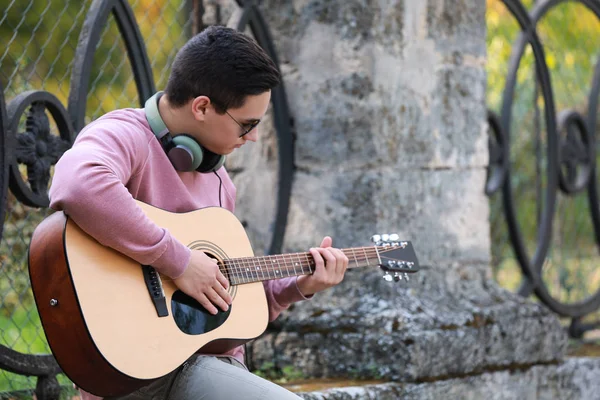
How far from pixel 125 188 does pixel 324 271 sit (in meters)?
0.69

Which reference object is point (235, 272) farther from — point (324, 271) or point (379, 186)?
point (379, 186)

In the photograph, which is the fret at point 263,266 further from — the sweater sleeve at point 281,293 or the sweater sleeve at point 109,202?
the sweater sleeve at point 109,202

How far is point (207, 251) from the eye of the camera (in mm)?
2502

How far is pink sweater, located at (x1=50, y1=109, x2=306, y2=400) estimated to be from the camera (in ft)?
7.15

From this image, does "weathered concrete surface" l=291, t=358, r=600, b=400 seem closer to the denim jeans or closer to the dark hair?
the denim jeans

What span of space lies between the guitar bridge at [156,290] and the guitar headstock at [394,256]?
0.86m

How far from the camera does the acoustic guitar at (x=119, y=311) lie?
2152 mm

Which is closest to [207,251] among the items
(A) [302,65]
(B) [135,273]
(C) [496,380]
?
(B) [135,273]

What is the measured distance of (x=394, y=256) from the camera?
2.98m

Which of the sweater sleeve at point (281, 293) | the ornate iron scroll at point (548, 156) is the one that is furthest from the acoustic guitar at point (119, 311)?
the ornate iron scroll at point (548, 156)

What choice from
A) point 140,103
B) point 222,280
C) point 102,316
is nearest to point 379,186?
point 140,103

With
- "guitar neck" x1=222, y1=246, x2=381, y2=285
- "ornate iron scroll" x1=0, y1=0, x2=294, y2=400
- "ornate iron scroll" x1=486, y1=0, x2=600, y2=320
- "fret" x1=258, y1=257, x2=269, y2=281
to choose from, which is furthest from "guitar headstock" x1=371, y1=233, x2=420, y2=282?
"ornate iron scroll" x1=486, y1=0, x2=600, y2=320

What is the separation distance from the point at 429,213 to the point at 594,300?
5.74 feet

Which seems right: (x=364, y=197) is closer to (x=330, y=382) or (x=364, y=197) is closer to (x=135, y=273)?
(x=330, y=382)
